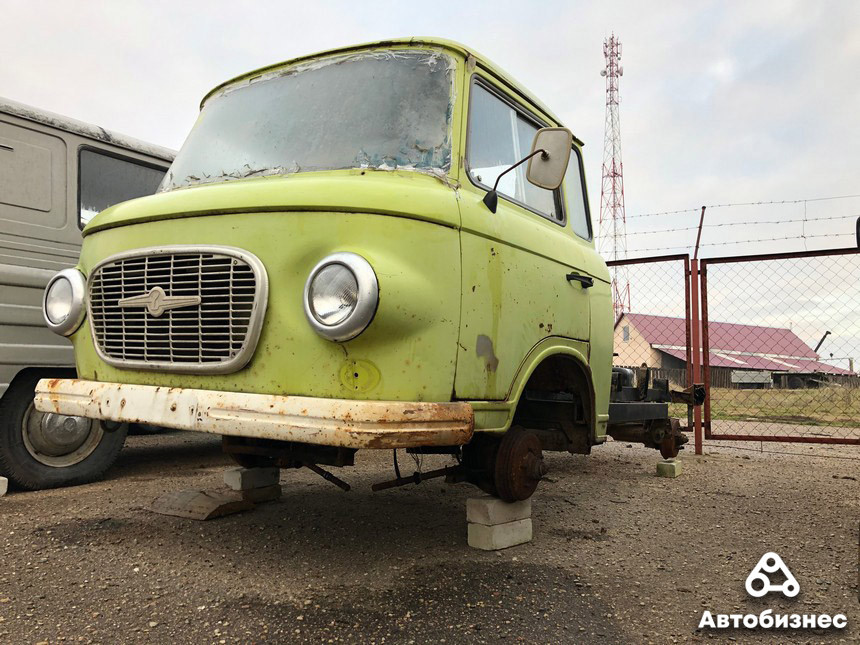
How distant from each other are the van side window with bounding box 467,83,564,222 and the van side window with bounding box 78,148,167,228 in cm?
318

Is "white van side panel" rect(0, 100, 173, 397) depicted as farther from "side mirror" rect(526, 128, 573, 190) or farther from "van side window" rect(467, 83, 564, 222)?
"side mirror" rect(526, 128, 573, 190)

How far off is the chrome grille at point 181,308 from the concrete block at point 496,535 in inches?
58.7

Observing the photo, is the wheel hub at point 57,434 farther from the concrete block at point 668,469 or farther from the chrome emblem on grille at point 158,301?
the concrete block at point 668,469

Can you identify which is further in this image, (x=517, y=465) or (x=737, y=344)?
(x=737, y=344)

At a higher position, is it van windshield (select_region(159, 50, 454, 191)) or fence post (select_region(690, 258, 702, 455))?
van windshield (select_region(159, 50, 454, 191))

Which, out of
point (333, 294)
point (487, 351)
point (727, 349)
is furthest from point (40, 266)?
point (727, 349)

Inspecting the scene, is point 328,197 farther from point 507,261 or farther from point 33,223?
point 33,223

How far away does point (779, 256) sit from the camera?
6.54 meters

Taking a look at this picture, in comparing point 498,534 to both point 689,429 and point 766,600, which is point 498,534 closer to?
point 766,600

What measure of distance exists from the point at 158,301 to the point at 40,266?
2.48 metres

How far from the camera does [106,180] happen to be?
5340mm

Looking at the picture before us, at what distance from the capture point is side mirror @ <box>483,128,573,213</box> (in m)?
3.01

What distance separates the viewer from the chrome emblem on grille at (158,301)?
277 cm

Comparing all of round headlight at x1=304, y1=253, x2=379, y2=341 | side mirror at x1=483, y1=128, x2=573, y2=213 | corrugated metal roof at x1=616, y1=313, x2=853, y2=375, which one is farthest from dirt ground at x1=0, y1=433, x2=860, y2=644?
corrugated metal roof at x1=616, y1=313, x2=853, y2=375
